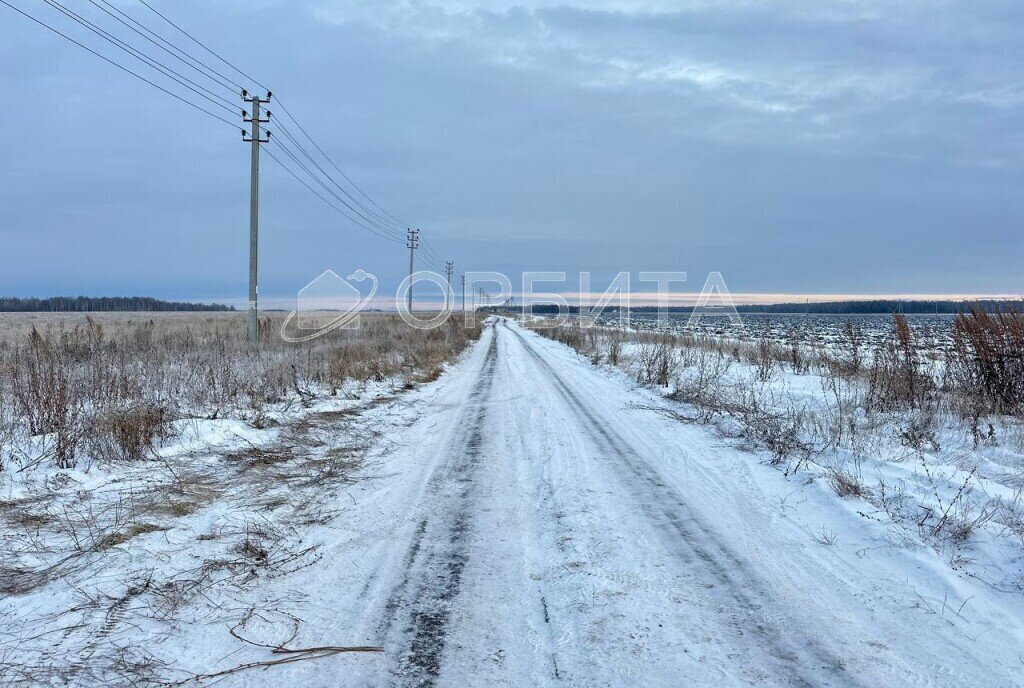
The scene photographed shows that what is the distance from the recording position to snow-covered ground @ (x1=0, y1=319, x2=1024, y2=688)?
9.13ft

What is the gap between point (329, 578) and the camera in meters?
3.73

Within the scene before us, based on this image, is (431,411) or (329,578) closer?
(329,578)

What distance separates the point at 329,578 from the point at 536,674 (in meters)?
1.73

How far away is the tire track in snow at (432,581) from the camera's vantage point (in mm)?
2822

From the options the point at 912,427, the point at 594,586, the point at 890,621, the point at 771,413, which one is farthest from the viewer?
the point at 771,413

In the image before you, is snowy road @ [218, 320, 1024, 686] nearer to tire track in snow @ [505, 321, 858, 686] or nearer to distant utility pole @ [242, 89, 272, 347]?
tire track in snow @ [505, 321, 858, 686]

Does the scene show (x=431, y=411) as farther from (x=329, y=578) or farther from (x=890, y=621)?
(x=890, y=621)

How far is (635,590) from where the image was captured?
11.7ft

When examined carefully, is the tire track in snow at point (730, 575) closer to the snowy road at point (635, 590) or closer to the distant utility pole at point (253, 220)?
the snowy road at point (635, 590)

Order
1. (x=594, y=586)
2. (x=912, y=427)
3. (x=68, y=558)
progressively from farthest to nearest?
1. (x=912, y=427)
2. (x=68, y=558)
3. (x=594, y=586)

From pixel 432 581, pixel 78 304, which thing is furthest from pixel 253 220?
pixel 78 304

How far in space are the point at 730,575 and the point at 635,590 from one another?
780mm

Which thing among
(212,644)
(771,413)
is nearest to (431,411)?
(771,413)

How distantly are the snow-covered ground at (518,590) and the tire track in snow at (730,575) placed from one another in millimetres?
16
